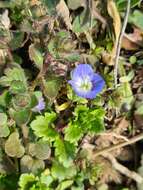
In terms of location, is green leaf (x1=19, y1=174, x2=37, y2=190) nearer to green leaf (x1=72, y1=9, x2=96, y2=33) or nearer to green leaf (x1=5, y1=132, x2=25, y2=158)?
green leaf (x1=5, y1=132, x2=25, y2=158)

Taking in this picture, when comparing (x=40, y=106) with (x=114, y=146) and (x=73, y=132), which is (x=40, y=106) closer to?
(x=73, y=132)

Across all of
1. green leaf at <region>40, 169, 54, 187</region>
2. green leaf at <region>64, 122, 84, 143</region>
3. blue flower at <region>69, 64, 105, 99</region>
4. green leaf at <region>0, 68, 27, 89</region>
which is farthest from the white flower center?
green leaf at <region>40, 169, 54, 187</region>

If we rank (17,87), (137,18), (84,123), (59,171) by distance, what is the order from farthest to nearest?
(137,18) < (59,171) < (84,123) < (17,87)

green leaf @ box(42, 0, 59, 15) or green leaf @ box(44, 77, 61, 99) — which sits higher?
green leaf @ box(42, 0, 59, 15)

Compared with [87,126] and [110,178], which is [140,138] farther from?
[87,126]

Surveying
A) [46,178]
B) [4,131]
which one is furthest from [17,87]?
[46,178]

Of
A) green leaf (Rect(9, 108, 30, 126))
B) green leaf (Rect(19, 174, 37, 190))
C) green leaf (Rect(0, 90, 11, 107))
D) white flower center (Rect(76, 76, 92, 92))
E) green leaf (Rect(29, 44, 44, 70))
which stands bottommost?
green leaf (Rect(19, 174, 37, 190))

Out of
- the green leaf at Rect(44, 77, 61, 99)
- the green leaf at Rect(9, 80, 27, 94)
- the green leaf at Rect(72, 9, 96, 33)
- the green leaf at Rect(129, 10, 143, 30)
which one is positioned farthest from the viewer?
the green leaf at Rect(129, 10, 143, 30)

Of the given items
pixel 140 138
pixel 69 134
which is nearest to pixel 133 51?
pixel 140 138
